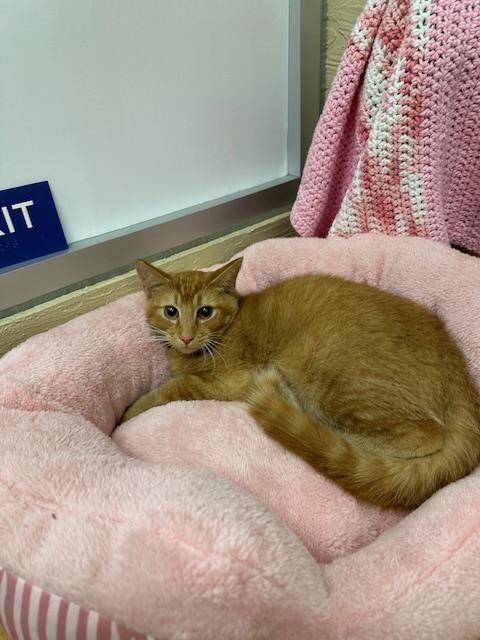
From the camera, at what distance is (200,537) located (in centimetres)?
60

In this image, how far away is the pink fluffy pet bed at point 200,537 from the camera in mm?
584

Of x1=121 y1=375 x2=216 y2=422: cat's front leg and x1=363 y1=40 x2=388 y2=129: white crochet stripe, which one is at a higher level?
x1=363 y1=40 x2=388 y2=129: white crochet stripe

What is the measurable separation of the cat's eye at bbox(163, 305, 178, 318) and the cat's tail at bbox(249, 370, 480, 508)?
14.6 inches

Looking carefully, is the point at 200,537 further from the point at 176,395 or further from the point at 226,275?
the point at 226,275

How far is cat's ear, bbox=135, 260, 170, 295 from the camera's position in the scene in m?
1.07

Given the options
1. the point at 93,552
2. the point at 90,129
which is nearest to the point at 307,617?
the point at 93,552

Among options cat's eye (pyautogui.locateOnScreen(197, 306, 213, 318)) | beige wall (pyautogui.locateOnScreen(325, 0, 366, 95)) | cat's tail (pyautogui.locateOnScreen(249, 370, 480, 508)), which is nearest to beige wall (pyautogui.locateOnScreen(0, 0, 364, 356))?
beige wall (pyautogui.locateOnScreen(325, 0, 366, 95))

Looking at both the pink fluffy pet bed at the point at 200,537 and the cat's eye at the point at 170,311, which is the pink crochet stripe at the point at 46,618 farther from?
the cat's eye at the point at 170,311

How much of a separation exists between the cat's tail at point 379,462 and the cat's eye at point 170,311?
37 cm

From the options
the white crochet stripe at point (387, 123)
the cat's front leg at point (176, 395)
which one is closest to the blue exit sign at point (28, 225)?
the cat's front leg at point (176, 395)

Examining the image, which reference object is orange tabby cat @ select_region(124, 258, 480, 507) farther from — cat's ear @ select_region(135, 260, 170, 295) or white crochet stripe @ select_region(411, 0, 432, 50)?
white crochet stripe @ select_region(411, 0, 432, 50)

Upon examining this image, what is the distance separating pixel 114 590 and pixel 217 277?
0.68 meters

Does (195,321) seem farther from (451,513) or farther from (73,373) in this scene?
(451,513)

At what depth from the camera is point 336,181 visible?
4.25 feet
